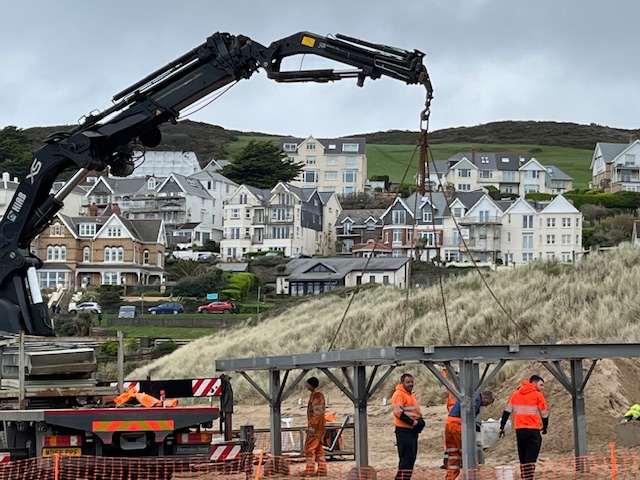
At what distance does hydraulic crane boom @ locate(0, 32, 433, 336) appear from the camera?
17.7 m

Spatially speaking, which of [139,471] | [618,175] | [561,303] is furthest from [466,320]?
[618,175]

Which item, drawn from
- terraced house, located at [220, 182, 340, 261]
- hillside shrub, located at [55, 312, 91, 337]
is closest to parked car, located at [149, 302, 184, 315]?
hillside shrub, located at [55, 312, 91, 337]

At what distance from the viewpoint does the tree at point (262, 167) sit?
130 metres

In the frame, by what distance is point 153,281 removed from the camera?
96.8m

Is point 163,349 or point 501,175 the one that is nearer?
point 163,349

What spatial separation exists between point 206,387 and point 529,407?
180 inches

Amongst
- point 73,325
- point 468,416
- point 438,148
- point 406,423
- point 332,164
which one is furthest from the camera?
point 438,148

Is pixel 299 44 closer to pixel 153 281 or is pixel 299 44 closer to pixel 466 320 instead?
pixel 466 320

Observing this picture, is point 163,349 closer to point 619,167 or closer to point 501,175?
point 501,175

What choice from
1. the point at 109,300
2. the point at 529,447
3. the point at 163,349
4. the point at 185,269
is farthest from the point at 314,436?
the point at 185,269

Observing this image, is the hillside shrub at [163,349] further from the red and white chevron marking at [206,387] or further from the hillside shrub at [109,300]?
the red and white chevron marking at [206,387]

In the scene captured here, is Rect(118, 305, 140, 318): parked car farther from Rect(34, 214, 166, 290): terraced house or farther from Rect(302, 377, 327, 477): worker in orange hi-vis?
Rect(302, 377, 327, 477): worker in orange hi-vis

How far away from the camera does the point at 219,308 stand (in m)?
75.8

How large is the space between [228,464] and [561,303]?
63.5ft
